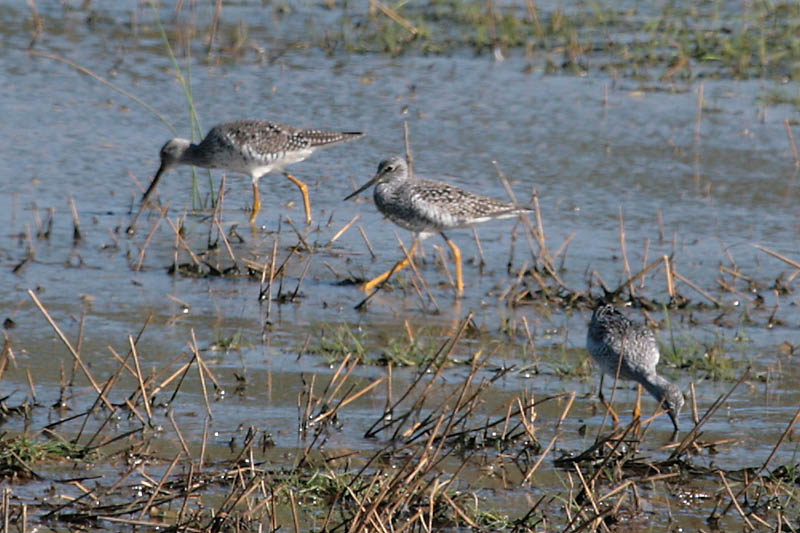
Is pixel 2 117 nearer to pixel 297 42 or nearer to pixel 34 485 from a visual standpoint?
pixel 297 42

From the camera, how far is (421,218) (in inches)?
377

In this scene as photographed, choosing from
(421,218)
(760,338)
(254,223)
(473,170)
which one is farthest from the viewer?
(473,170)

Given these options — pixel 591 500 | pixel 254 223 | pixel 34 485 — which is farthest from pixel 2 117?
pixel 591 500

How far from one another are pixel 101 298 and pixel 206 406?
2.18 m

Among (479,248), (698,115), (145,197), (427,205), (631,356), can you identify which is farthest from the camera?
(698,115)

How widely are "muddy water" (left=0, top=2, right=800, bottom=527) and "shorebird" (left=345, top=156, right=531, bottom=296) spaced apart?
10.3 inches

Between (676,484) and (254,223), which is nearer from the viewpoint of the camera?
(676,484)

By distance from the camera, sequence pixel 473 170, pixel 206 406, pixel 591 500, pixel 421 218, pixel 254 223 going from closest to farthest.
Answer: pixel 591 500 < pixel 206 406 < pixel 421 218 < pixel 254 223 < pixel 473 170

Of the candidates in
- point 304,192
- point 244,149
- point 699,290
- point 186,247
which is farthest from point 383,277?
point 244,149

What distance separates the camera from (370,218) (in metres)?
10.6

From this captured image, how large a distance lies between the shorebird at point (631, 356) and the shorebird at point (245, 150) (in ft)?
13.8

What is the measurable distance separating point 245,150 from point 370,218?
120cm

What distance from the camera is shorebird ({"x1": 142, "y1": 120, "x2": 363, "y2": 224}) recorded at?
36.4ft

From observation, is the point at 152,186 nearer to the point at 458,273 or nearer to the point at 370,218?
the point at 370,218
